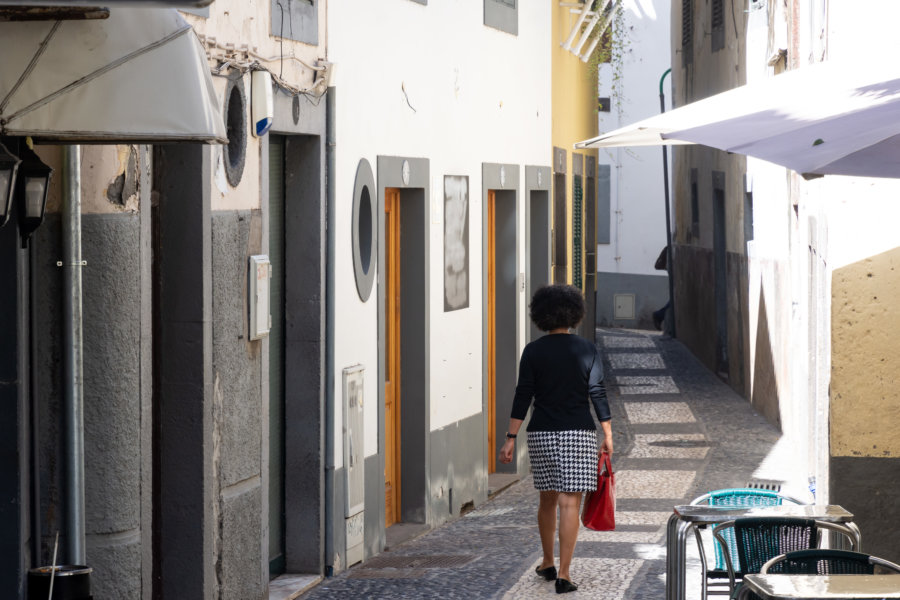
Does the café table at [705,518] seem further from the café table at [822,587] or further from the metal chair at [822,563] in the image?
the café table at [822,587]

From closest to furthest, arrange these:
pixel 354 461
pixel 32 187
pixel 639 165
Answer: pixel 32 187
pixel 354 461
pixel 639 165

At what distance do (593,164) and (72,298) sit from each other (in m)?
14.3

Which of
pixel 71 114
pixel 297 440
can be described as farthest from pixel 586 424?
pixel 71 114

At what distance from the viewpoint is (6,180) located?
5.05 metres

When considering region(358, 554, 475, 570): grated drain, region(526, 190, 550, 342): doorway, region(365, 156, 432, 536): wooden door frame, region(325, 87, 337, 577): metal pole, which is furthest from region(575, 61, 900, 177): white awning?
region(526, 190, 550, 342): doorway

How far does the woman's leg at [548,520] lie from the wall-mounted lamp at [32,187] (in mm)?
3777

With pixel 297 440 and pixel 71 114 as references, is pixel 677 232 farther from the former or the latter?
pixel 71 114

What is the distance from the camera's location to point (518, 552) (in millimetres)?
9508

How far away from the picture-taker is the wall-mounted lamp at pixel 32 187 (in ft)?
17.1

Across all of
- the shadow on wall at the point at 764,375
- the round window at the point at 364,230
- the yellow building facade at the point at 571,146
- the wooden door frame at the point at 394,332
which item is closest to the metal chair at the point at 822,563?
the round window at the point at 364,230

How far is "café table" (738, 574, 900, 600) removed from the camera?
441 cm

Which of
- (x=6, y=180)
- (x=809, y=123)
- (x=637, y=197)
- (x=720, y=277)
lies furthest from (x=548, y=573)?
(x=637, y=197)

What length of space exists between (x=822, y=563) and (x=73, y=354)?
2.87 m

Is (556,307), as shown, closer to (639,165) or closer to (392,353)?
(392,353)
